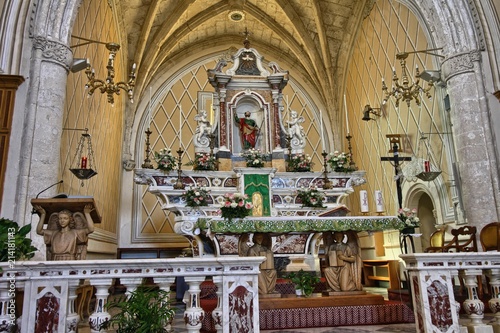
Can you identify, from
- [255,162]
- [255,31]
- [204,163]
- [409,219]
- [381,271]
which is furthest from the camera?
[255,31]

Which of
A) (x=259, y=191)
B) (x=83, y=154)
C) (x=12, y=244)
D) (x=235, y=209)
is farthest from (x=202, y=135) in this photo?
(x=12, y=244)

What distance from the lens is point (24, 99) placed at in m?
5.64

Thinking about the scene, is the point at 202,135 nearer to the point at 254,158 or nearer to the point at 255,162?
the point at 254,158

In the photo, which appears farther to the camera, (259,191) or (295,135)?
(295,135)

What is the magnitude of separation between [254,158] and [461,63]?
4.32 m

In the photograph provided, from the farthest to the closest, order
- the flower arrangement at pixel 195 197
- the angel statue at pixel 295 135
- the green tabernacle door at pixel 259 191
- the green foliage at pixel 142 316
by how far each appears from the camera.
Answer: the angel statue at pixel 295 135
the green tabernacle door at pixel 259 191
the flower arrangement at pixel 195 197
the green foliage at pixel 142 316

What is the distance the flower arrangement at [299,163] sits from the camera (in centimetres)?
879

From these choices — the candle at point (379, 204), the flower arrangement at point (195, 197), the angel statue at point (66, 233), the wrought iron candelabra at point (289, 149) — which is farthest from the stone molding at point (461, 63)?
the angel statue at point (66, 233)

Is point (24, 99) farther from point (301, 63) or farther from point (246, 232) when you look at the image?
point (301, 63)

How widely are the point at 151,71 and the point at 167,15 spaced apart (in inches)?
78.1

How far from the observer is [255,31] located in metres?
14.5

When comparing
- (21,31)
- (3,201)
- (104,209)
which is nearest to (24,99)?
(21,31)

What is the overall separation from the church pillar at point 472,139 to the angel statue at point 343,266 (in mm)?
2647

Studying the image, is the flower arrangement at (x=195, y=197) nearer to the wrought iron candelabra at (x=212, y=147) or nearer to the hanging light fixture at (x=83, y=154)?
the wrought iron candelabra at (x=212, y=147)
